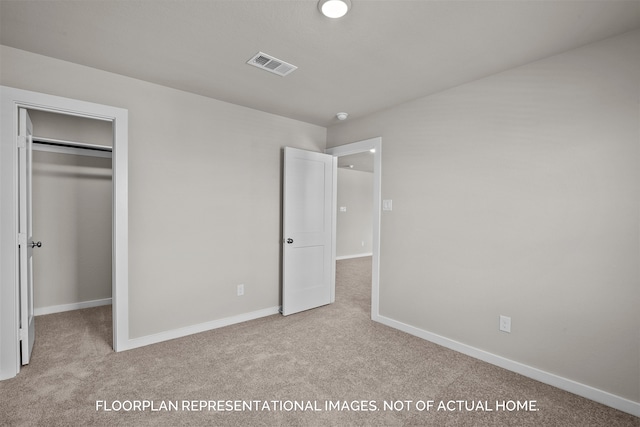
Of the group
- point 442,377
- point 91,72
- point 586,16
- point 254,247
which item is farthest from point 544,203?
point 91,72

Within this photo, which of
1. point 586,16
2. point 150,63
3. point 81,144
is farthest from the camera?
point 81,144

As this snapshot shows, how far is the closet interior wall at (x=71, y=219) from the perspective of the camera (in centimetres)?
360

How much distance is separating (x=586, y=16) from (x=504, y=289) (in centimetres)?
198

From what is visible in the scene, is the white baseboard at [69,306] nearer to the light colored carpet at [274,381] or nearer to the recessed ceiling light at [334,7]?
the light colored carpet at [274,381]

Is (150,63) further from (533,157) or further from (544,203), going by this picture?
(544,203)

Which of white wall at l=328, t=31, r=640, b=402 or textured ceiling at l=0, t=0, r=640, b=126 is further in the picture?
white wall at l=328, t=31, r=640, b=402

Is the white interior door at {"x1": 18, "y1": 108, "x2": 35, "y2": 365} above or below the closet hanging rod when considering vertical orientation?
below

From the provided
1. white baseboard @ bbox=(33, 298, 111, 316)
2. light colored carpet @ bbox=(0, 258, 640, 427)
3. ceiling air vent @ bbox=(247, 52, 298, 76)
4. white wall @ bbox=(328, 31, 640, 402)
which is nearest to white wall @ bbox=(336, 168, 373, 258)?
white wall @ bbox=(328, 31, 640, 402)

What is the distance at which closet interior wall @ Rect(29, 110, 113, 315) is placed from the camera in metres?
3.60

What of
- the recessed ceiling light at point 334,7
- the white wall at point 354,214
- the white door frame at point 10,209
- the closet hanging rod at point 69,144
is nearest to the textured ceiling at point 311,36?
the recessed ceiling light at point 334,7

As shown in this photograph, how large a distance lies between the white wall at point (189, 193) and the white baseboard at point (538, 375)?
1.91 m

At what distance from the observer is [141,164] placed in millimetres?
2844

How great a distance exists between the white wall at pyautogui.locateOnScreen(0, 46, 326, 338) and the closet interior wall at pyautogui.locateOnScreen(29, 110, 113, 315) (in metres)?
1.44

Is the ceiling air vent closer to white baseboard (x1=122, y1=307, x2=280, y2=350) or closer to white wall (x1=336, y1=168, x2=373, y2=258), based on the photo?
white baseboard (x1=122, y1=307, x2=280, y2=350)
